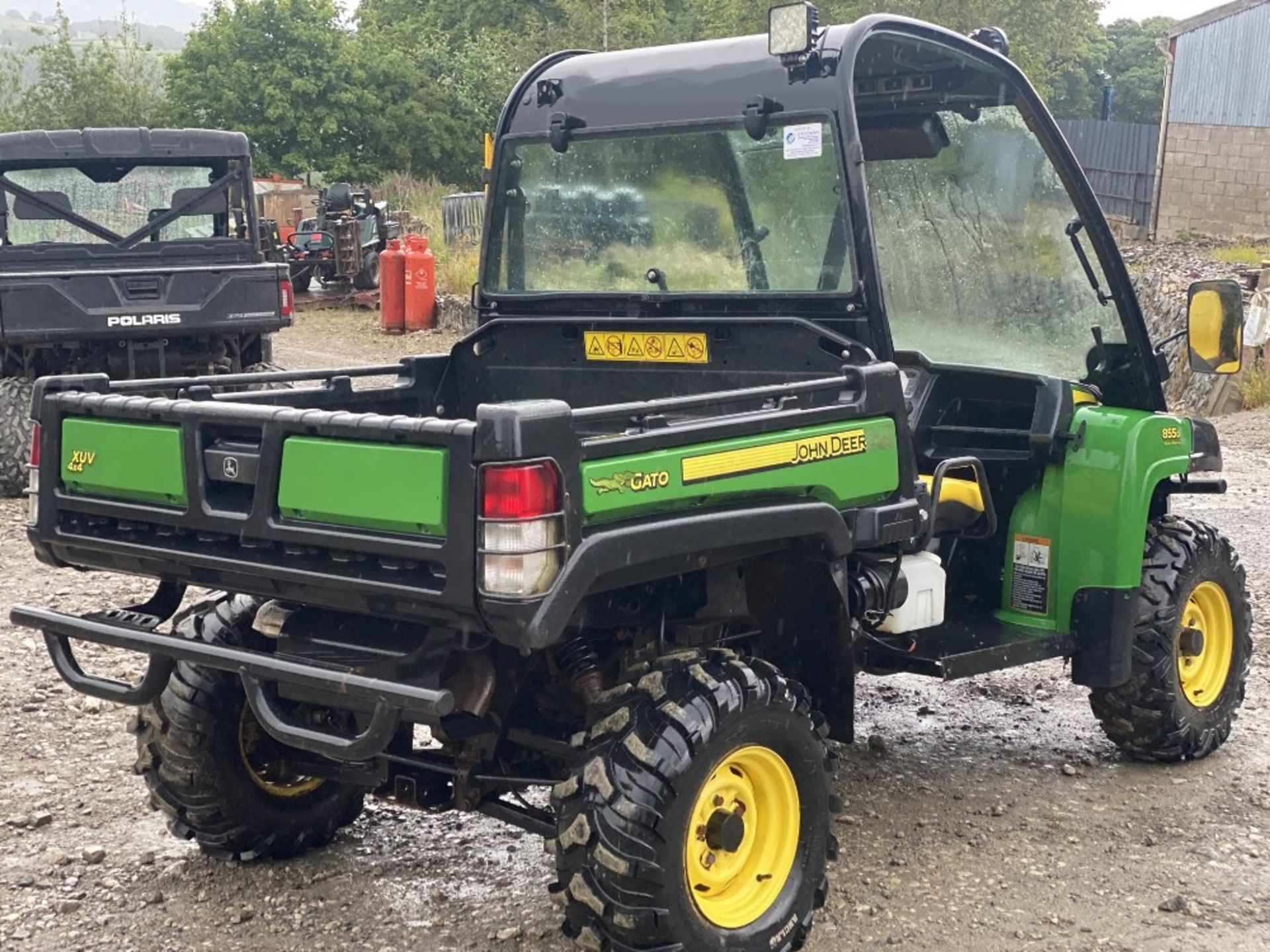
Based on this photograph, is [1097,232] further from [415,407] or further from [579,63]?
[415,407]

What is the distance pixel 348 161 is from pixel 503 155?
1314 inches

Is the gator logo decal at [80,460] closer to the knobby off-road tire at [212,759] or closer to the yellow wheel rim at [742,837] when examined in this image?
the knobby off-road tire at [212,759]

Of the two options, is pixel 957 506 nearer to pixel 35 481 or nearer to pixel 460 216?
pixel 35 481

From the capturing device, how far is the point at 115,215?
11508 millimetres

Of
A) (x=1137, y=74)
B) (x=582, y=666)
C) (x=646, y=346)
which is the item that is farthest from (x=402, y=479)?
(x=1137, y=74)

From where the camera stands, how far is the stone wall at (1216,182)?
27.2 m

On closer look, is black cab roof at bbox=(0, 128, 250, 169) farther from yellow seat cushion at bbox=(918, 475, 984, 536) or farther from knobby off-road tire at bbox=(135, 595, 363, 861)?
yellow seat cushion at bbox=(918, 475, 984, 536)

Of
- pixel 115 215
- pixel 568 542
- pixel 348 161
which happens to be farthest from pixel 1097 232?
pixel 348 161

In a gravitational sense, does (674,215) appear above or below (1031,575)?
above

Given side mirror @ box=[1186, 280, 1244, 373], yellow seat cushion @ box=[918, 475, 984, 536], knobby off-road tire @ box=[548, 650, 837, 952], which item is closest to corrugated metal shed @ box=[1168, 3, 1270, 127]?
side mirror @ box=[1186, 280, 1244, 373]

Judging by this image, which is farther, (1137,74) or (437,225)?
(1137,74)

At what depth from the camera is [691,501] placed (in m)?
3.62

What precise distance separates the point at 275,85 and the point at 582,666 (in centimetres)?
3520

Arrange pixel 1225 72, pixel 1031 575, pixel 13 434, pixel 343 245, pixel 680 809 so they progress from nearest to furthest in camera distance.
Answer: pixel 680 809, pixel 1031 575, pixel 13 434, pixel 343 245, pixel 1225 72
